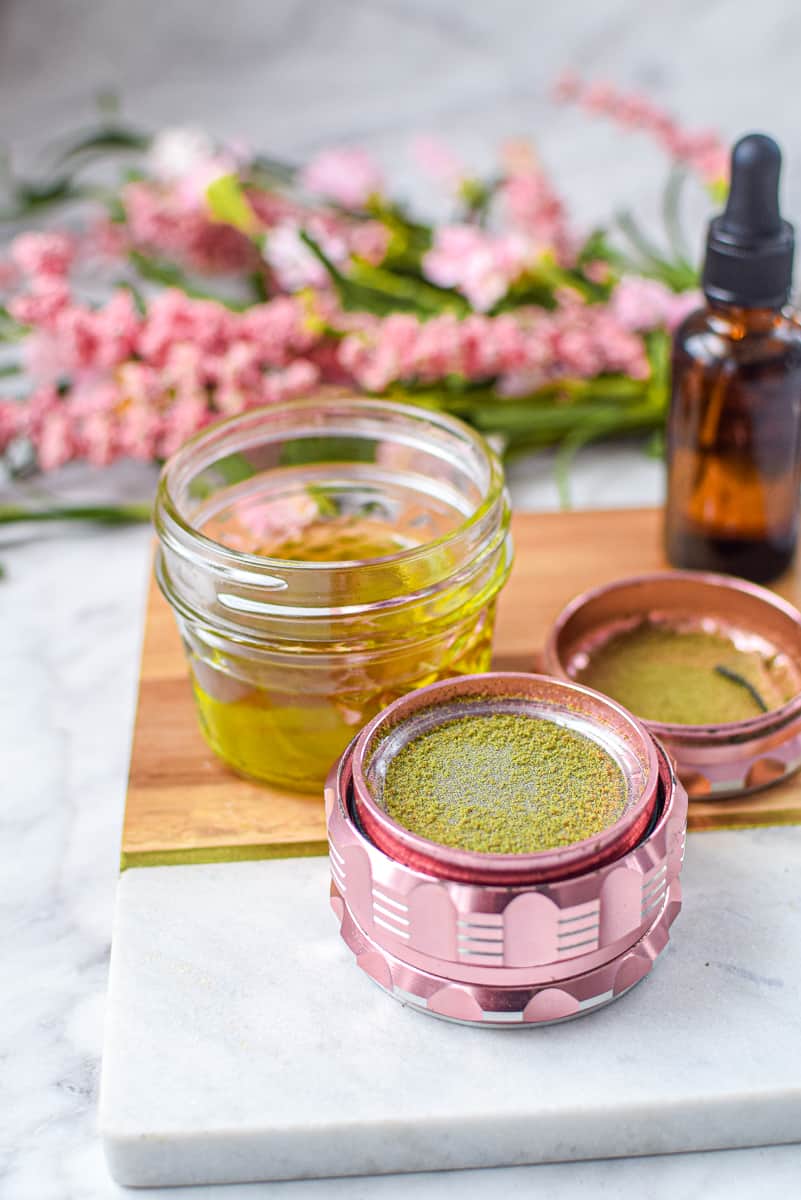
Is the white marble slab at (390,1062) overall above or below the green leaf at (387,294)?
below

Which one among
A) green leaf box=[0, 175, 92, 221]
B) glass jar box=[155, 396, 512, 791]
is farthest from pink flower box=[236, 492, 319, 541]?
green leaf box=[0, 175, 92, 221]

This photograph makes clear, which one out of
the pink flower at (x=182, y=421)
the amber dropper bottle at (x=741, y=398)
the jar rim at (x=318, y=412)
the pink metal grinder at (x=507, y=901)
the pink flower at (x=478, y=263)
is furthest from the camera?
the pink flower at (x=478, y=263)

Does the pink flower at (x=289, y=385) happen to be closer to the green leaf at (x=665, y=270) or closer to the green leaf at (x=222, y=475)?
the green leaf at (x=222, y=475)

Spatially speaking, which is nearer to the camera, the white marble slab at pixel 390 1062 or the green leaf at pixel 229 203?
the white marble slab at pixel 390 1062


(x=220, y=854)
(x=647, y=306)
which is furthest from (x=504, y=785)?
(x=647, y=306)

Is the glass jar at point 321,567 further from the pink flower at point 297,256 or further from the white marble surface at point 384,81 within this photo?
the pink flower at point 297,256

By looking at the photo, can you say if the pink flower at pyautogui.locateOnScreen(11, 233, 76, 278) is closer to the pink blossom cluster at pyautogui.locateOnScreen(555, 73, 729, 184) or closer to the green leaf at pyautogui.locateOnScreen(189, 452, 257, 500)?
the green leaf at pyautogui.locateOnScreen(189, 452, 257, 500)

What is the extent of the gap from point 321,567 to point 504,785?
0.48 ft

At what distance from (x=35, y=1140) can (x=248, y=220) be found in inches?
31.1

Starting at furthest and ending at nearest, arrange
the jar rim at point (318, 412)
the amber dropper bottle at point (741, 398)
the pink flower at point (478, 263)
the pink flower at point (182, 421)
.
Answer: the pink flower at point (478, 263) < the pink flower at point (182, 421) < the amber dropper bottle at point (741, 398) < the jar rim at point (318, 412)

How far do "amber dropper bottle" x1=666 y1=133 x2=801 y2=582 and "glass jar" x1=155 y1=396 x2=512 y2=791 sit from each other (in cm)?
17

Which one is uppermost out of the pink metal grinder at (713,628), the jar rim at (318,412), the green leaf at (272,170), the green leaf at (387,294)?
the green leaf at (272,170)

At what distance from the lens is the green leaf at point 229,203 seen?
46.1 inches

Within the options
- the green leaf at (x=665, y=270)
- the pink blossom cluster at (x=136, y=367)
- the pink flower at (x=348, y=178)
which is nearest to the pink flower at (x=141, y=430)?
the pink blossom cluster at (x=136, y=367)
